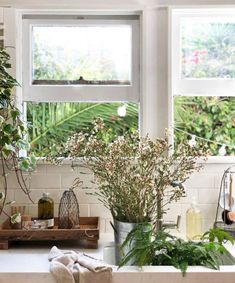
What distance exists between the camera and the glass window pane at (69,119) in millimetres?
2705

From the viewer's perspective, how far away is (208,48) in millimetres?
2689

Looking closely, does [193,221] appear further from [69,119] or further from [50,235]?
[69,119]

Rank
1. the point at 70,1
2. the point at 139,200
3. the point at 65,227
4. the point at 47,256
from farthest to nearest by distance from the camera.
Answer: the point at 70,1 < the point at 65,227 < the point at 47,256 < the point at 139,200

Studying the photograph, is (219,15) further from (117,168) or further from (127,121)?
(117,168)

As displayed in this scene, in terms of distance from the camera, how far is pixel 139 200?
199 cm

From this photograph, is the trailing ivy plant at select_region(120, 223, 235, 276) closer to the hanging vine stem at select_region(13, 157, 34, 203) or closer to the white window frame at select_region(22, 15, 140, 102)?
the hanging vine stem at select_region(13, 157, 34, 203)

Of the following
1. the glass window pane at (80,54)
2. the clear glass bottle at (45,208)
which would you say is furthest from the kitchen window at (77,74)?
the clear glass bottle at (45,208)

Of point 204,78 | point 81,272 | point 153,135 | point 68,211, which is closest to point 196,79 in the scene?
point 204,78

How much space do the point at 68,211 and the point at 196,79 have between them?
3.53ft

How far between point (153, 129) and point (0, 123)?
0.87 metres

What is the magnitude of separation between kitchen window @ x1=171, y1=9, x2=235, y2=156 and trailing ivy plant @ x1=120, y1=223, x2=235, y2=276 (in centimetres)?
82

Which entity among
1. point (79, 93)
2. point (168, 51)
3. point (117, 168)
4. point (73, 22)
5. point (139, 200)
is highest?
point (73, 22)

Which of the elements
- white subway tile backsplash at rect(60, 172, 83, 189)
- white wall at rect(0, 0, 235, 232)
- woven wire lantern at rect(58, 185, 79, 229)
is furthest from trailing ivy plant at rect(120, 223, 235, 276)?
white subway tile backsplash at rect(60, 172, 83, 189)

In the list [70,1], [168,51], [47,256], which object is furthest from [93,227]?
[70,1]
